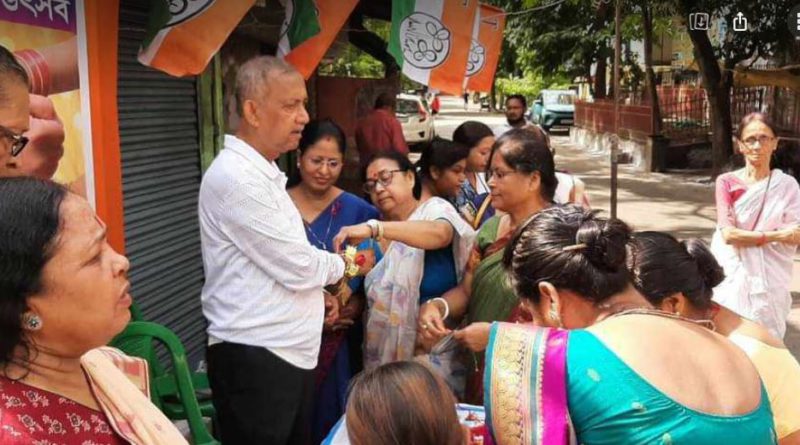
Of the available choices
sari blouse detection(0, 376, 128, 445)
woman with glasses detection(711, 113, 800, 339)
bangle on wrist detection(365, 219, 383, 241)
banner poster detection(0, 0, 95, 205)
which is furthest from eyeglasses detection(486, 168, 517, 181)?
woman with glasses detection(711, 113, 800, 339)

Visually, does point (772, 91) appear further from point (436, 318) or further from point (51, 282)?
point (51, 282)

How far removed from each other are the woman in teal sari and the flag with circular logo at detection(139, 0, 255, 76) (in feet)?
7.24

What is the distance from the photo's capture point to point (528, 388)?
145 centimetres

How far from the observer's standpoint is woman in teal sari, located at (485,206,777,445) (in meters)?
1.40

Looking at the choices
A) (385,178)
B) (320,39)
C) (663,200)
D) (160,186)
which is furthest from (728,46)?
(385,178)

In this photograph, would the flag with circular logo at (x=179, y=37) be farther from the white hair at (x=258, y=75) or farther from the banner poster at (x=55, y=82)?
the white hair at (x=258, y=75)

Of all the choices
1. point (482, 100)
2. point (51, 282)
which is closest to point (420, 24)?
point (51, 282)

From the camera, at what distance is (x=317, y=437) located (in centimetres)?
328

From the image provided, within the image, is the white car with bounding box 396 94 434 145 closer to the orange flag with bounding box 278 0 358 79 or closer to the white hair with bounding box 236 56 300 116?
the orange flag with bounding box 278 0 358 79

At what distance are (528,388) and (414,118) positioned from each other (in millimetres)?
18955

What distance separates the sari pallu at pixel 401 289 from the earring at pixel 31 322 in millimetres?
1856

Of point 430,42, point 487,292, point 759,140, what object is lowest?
point 487,292

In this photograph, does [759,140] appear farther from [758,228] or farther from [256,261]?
[256,261]

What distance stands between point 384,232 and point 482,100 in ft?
148
